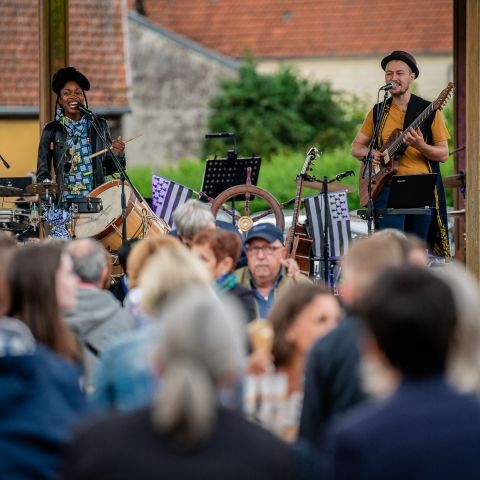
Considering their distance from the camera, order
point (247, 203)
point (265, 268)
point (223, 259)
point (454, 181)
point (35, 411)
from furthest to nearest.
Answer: point (454, 181)
point (247, 203)
point (265, 268)
point (223, 259)
point (35, 411)

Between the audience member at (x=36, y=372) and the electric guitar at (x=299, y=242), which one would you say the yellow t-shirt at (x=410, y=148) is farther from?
the audience member at (x=36, y=372)

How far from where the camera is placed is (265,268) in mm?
8484

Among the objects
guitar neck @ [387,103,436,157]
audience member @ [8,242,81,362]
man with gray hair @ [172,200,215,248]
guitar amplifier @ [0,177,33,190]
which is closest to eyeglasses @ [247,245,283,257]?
man with gray hair @ [172,200,215,248]

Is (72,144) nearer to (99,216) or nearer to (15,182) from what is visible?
(99,216)

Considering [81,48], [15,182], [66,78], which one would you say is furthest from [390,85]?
[81,48]

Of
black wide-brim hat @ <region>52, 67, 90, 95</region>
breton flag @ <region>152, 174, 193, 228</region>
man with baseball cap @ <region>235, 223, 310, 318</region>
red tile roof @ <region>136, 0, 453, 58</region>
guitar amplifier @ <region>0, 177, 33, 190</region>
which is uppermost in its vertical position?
red tile roof @ <region>136, 0, 453, 58</region>

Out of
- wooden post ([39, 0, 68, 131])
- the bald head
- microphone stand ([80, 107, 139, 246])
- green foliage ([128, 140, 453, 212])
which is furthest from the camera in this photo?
green foliage ([128, 140, 453, 212])

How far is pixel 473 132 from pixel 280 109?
31318mm

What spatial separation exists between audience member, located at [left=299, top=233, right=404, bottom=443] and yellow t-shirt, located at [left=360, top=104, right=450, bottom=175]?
6788 mm

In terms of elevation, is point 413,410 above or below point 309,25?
below

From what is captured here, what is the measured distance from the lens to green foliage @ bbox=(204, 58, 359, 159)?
41688 mm

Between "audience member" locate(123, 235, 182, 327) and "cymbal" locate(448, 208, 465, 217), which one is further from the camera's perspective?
"cymbal" locate(448, 208, 465, 217)

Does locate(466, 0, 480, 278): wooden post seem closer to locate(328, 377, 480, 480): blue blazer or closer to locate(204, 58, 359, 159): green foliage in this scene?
locate(328, 377, 480, 480): blue blazer

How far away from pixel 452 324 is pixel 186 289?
150cm
